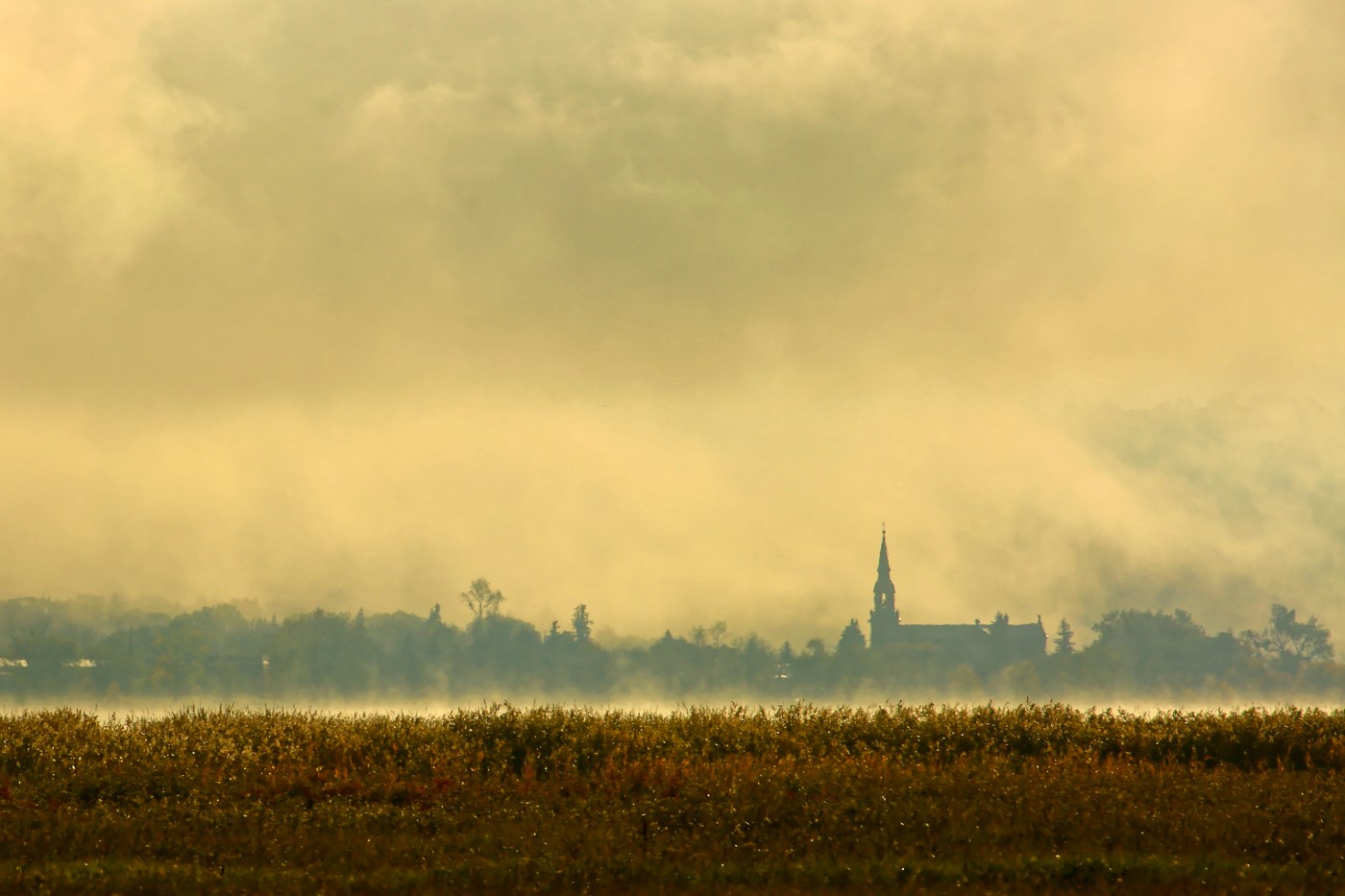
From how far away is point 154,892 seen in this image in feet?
62.8

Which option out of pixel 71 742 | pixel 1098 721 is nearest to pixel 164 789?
pixel 71 742

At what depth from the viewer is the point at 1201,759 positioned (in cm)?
3512

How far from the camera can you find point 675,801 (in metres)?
25.3

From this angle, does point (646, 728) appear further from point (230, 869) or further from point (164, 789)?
point (230, 869)

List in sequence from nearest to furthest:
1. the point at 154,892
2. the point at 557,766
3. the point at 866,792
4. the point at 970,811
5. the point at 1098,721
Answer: the point at 154,892 → the point at 970,811 → the point at 866,792 → the point at 557,766 → the point at 1098,721

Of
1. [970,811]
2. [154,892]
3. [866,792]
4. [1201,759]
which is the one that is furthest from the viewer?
[1201,759]

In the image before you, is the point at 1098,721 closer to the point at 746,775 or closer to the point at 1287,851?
the point at 746,775

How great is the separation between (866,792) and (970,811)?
2713mm

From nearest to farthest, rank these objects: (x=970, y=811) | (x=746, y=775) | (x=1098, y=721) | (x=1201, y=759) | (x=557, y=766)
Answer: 1. (x=970, y=811)
2. (x=746, y=775)
3. (x=557, y=766)
4. (x=1201, y=759)
5. (x=1098, y=721)

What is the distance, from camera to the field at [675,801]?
1994 centimetres

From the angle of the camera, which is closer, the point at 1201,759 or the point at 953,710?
the point at 1201,759

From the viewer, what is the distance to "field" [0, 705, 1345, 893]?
19938 millimetres

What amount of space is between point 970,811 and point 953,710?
15.3m

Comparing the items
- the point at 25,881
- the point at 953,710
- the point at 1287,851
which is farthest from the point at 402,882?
the point at 953,710
